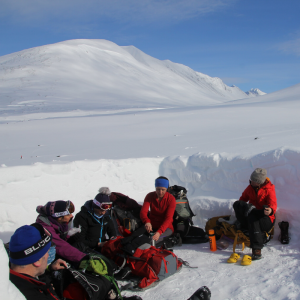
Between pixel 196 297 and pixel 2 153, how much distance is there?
20.5ft

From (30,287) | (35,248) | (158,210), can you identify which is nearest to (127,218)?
(158,210)

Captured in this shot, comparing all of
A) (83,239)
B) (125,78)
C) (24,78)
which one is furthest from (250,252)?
(125,78)

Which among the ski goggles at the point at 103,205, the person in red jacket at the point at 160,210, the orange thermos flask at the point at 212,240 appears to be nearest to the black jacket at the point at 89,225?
the ski goggles at the point at 103,205

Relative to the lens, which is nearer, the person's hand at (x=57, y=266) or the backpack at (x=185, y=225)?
the person's hand at (x=57, y=266)

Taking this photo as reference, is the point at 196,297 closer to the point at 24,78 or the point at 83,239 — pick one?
the point at 83,239

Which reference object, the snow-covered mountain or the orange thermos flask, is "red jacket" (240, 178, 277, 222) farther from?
the snow-covered mountain

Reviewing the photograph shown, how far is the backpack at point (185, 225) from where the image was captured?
14.7ft

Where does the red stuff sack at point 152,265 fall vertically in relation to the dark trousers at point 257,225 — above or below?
below

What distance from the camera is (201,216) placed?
511 centimetres

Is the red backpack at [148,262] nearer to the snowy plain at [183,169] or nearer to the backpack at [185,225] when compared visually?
the snowy plain at [183,169]

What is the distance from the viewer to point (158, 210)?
14.3 ft

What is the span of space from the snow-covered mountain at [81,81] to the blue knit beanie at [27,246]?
103 ft

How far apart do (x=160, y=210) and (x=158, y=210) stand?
0.03 m

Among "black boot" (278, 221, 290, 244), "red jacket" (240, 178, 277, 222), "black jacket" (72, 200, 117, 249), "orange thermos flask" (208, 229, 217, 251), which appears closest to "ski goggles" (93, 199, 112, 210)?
"black jacket" (72, 200, 117, 249)
